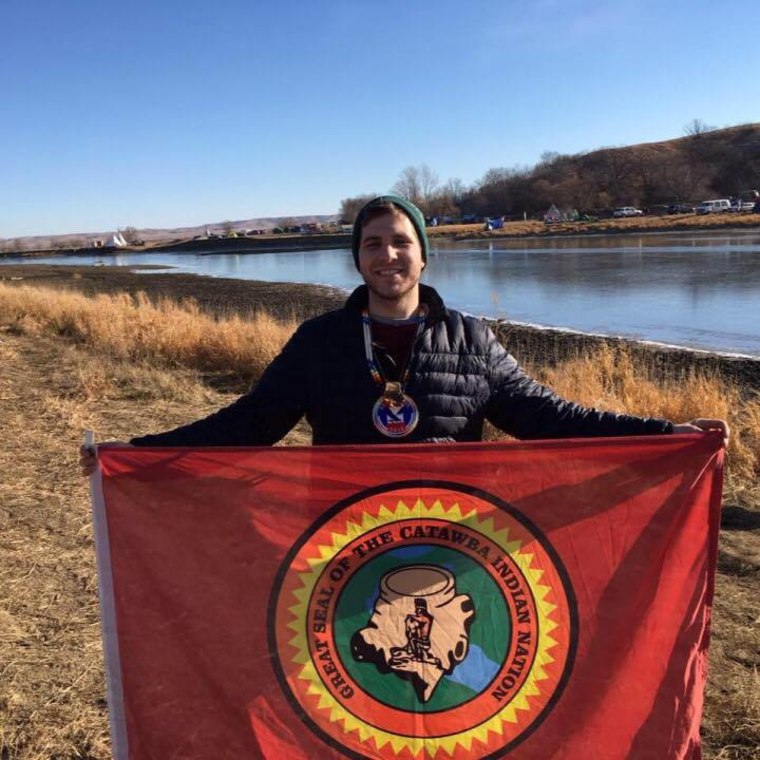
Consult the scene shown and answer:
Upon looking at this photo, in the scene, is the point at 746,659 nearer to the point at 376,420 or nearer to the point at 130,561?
the point at 376,420

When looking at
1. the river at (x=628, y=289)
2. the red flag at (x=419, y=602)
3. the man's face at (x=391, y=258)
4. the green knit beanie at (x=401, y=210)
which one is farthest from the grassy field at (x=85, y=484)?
the river at (x=628, y=289)

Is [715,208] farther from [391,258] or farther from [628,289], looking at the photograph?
[391,258]

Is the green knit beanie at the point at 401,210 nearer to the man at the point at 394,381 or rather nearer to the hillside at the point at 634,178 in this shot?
the man at the point at 394,381

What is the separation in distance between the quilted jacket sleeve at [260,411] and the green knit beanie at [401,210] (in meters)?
0.42

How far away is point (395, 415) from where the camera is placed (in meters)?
2.56

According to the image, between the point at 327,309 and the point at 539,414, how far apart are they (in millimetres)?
20347

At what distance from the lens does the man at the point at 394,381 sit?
255 cm

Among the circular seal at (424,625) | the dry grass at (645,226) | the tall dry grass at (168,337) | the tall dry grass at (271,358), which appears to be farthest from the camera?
the dry grass at (645,226)

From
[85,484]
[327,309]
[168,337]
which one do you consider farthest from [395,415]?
[327,309]

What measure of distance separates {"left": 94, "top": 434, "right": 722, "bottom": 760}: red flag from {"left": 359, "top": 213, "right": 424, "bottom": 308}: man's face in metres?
0.57

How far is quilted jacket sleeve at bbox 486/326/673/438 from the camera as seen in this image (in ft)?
8.52

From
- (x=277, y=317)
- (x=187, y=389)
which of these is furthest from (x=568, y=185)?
(x=187, y=389)

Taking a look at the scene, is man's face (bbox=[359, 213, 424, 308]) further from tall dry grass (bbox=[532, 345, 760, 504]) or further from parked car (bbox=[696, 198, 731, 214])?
parked car (bbox=[696, 198, 731, 214])

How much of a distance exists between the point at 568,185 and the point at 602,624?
4746 inches
